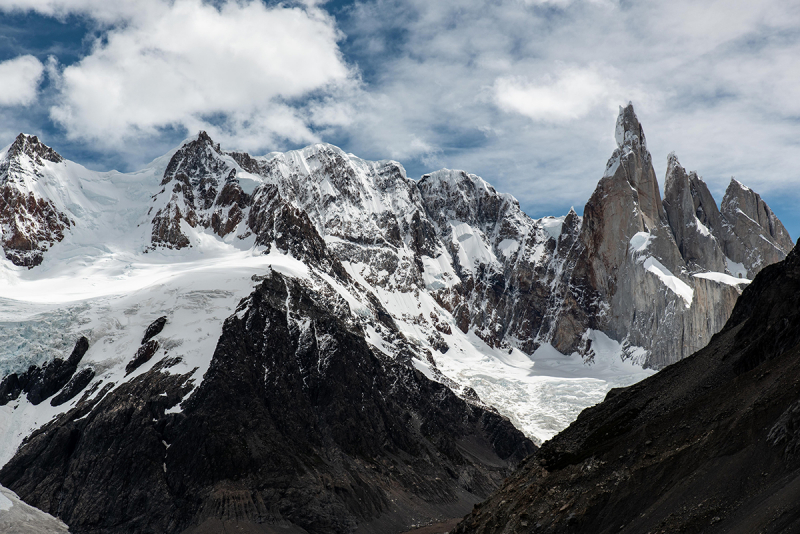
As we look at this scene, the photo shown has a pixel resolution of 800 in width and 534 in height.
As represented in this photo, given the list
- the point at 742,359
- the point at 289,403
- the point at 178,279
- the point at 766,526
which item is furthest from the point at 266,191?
the point at 766,526

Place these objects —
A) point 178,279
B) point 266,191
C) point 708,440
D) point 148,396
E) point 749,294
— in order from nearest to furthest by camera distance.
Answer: point 708,440 < point 749,294 < point 148,396 < point 178,279 < point 266,191

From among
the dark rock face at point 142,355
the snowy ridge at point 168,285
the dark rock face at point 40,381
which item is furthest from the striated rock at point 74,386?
the dark rock face at point 142,355

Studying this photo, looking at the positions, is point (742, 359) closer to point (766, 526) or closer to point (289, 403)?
point (766, 526)

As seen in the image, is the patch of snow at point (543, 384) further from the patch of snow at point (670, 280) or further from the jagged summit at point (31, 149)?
the jagged summit at point (31, 149)

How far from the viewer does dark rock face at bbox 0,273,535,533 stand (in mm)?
87000

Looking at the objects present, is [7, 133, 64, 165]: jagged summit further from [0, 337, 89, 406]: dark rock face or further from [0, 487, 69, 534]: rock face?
[0, 487, 69, 534]: rock face

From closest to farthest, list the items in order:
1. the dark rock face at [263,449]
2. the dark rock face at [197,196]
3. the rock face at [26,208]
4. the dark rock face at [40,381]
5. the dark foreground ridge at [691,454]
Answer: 1. the dark foreground ridge at [691,454]
2. the dark rock face at [263,449]
3. the dark rock face at [40,381]
4. the rock face at [26,208]
5. the dark rock face at [197,196]

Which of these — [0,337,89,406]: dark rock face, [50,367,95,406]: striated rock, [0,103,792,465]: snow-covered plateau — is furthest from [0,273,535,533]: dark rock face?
[0,337,89,406]: dark rock face

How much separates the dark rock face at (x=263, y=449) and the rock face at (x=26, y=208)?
6353 cm

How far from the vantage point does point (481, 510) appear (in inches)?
1784

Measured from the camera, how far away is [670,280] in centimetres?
18312

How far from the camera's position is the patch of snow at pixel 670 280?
6978 inches

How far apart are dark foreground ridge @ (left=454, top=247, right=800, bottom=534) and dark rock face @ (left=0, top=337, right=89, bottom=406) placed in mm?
79033

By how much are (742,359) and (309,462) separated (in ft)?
227
